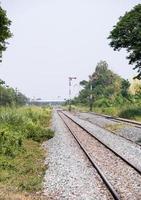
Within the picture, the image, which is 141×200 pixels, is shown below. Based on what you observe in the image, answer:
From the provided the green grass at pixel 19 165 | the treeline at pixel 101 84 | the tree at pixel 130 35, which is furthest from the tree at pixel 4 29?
the treeline at pixel 101 84

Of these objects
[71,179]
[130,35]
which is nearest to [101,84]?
[130,35]

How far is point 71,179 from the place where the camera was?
1340 cm

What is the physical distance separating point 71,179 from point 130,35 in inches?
1801

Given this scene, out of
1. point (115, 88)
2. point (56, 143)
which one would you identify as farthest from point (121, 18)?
point (115, 88)

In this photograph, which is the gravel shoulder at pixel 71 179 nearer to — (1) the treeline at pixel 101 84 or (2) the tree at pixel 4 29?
(2) the tree at pixel 4 29

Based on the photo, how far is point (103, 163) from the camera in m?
16.6

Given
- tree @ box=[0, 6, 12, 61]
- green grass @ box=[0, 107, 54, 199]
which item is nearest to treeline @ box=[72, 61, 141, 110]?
tree @ box=[0, 6, 12, 61]

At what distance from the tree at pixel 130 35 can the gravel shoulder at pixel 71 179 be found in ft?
124

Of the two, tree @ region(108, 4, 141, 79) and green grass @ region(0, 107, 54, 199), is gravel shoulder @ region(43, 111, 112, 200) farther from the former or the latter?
tree @ region(108, 4, 141, 79)

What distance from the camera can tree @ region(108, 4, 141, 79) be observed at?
184ft

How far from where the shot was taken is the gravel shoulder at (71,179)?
11.4 m

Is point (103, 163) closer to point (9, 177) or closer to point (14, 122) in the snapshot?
point (9, 177)

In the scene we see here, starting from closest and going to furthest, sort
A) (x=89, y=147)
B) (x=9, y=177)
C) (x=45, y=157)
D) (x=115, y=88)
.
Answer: (x=9, y=177), (x=45, y=157), (x=89, y=147), (x=115, y=88)

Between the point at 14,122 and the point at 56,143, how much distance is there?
5875mm
